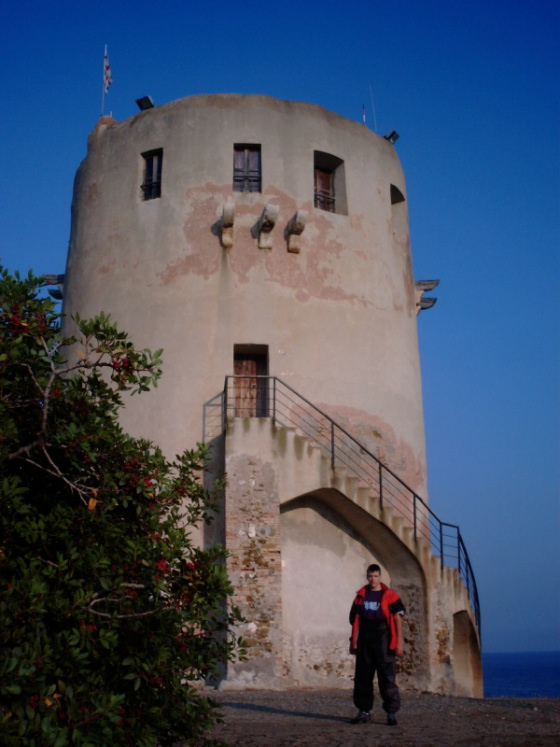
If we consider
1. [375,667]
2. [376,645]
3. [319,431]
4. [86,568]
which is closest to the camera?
[86,568]

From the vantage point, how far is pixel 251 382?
57.5 ft

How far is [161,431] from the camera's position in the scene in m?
16.8

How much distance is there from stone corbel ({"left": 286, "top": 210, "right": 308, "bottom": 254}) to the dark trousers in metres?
9.92

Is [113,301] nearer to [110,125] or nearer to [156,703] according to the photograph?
[110,125]

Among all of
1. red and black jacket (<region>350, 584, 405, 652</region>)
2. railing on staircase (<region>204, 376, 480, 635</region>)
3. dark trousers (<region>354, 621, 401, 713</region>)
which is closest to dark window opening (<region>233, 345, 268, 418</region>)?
railing on staircase (<region>204, 376, 480, 635</region>)

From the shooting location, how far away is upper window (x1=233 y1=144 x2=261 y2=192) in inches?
734

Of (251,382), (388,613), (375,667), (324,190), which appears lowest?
(375,667)

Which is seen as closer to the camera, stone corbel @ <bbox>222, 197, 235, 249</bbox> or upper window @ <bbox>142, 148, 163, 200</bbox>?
stone corbel @ <bbox>222, 197, 235, 249</bbox>

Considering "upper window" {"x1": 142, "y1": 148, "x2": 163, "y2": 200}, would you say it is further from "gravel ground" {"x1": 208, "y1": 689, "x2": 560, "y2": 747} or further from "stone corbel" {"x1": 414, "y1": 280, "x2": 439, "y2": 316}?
"gravel ground" {"x1": 208, "y1": 689, "x2": 560, "y2": 747}

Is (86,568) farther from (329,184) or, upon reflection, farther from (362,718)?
(329,184)

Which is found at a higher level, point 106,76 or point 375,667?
point 106,76

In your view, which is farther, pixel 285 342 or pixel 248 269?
pixel 248 269

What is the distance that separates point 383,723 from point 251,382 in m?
8.91

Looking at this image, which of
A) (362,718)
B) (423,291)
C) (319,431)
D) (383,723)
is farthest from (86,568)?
(423,291)
